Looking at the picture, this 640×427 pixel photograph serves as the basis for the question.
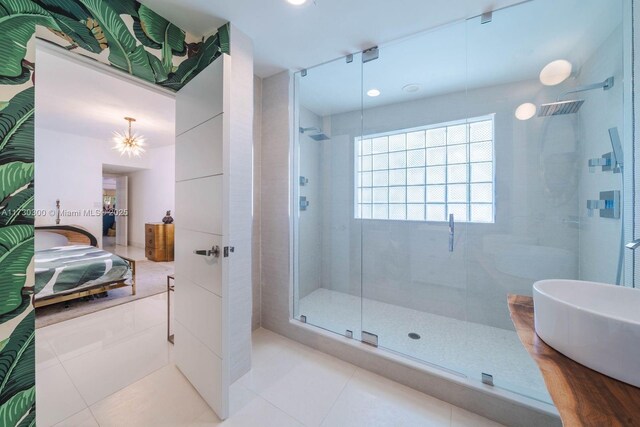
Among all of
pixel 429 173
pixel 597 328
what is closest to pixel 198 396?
pixel 597 328

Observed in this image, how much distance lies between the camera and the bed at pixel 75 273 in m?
2.60

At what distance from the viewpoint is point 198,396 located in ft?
5.21

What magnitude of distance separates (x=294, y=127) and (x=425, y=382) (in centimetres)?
240

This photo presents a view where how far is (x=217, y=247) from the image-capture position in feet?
4.61

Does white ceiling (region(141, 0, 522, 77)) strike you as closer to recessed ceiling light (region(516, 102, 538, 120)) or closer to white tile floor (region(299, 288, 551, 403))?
recessed ceiling light (region(516, 102, 538, 120))

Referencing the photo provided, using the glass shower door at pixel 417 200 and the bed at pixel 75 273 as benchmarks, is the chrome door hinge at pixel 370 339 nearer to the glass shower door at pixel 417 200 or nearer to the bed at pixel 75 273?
the glass shower door at pixel 417 200

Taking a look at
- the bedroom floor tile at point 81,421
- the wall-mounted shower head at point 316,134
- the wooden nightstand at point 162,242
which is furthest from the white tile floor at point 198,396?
the wooden nightstand at point 162,242

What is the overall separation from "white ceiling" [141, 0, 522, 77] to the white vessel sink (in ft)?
5.87

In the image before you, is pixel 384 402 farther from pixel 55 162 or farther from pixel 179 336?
pixel 55 162

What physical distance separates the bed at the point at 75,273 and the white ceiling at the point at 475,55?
10.7 feet

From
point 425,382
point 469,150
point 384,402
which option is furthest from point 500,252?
point 384,402

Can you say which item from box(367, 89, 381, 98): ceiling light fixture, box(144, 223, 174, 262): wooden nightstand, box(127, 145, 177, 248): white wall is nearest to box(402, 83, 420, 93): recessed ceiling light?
box(367, 89, 381, 98): ceiling light fixture

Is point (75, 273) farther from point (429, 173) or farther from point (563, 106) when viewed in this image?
point (563, 106)

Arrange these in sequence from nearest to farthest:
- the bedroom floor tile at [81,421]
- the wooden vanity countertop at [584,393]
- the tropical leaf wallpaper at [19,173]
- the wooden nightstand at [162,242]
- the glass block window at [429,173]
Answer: the wooden vanity countertop at [584,393] < the tropical leaf wallpaper at [19,173] < the bedroom floor tile at [81,421] < the glass block window at [429,173] < the wooden nightstand at [162,242]
